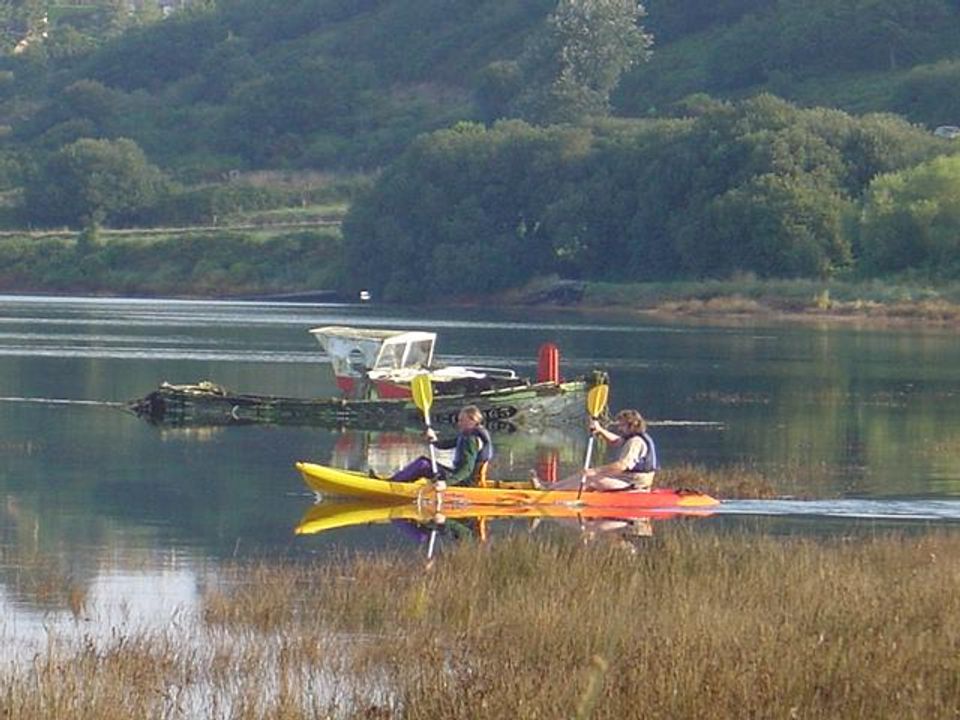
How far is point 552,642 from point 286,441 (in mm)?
28477

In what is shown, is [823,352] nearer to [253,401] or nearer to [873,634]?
[253,401]

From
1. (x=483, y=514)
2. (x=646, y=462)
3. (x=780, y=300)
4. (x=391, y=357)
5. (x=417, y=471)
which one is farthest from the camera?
(x=780, y=300)

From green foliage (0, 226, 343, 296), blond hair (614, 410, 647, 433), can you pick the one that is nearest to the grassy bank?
blond hair (614, 410, 647, 433)

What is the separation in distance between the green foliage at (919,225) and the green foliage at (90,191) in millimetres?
74412

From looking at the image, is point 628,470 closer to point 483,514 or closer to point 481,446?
point 481,446

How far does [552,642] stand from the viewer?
63.3 ft

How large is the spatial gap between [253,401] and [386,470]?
9295mm

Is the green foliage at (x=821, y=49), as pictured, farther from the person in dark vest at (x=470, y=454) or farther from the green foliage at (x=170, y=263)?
A: the person in dark vest at (x=470, y=454)

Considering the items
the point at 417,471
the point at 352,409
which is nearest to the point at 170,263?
the point at 352,409

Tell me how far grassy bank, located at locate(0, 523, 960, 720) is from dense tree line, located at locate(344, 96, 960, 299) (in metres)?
96.7

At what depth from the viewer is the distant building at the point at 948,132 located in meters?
141

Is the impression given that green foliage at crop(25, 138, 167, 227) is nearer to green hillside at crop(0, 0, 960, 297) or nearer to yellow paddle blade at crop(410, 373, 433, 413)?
green hillside at crop(0, 0, 960, 297)

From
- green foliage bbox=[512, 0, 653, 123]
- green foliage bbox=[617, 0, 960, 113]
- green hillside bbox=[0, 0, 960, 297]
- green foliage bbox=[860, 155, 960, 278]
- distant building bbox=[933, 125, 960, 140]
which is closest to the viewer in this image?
green foliage bbox=[860, 155, 960, 278]

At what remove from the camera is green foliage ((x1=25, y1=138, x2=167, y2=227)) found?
17675 cm
